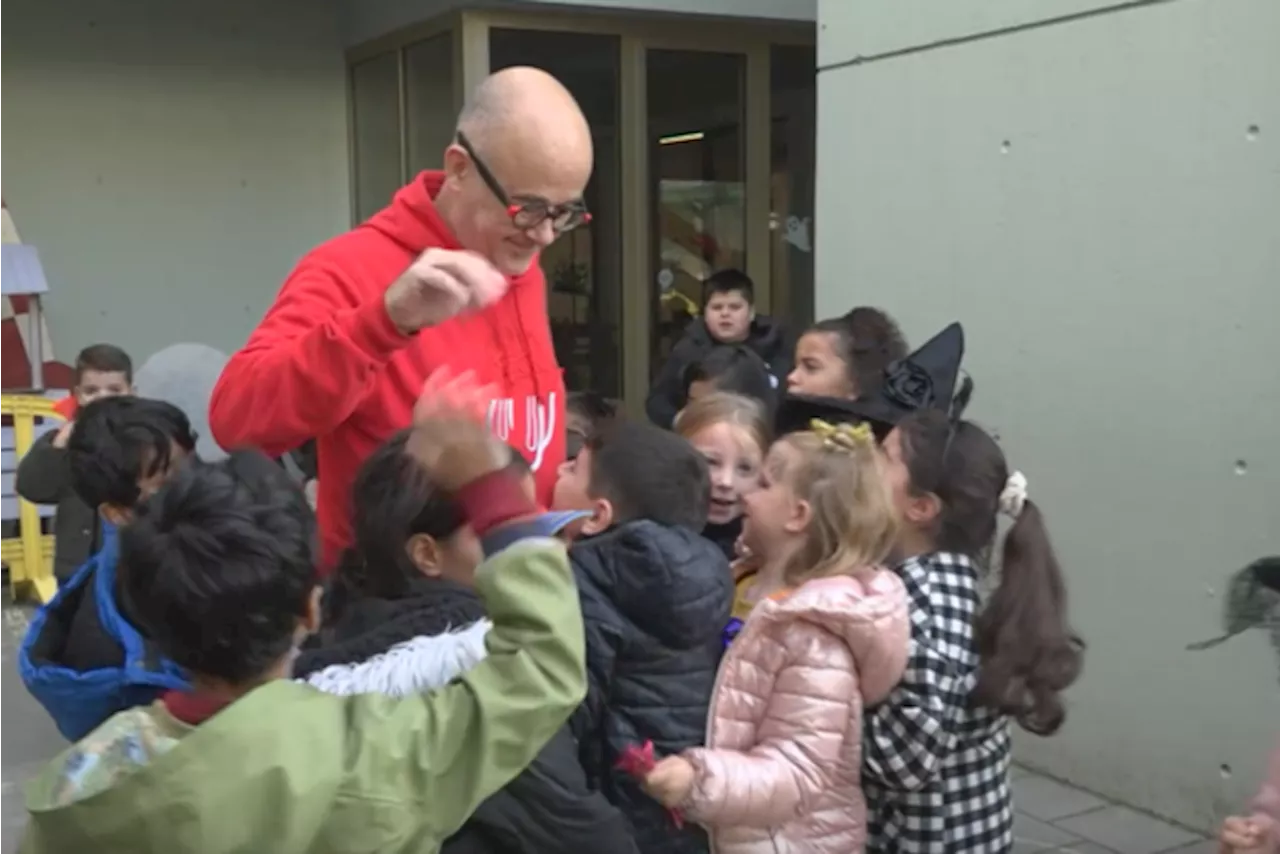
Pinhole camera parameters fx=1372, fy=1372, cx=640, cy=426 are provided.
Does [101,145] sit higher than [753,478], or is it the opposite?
[101,145]

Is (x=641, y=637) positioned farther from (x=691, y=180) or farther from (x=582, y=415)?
(x=691, y=180)

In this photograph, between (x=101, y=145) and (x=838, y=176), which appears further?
(x=101, y=145)

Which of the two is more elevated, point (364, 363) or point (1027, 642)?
point (364, 363)

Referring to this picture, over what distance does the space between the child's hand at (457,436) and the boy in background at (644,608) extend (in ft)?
2.24

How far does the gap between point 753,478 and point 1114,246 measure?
1704mm

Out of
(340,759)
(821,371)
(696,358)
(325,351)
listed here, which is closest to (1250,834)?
(340,759)

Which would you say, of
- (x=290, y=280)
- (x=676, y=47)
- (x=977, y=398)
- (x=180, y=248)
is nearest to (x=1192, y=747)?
(x=977, y=398)

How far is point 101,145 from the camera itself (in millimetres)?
7809

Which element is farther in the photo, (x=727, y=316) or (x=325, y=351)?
(x=727, y=316)

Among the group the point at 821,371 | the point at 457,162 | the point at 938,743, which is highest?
the point at 457,162

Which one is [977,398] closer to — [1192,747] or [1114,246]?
[1114,246]

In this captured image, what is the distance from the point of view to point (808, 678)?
2309 mm

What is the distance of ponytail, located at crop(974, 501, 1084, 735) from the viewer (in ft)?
7.98

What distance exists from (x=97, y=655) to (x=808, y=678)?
1.33 metres
